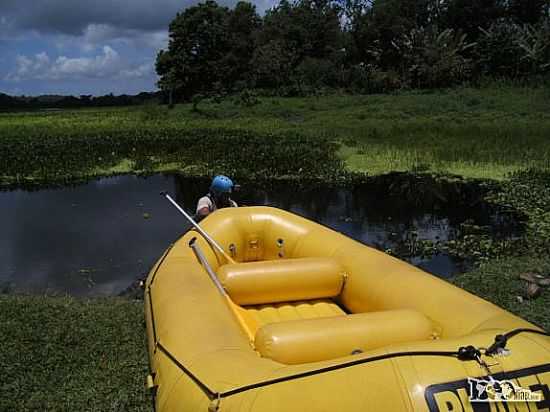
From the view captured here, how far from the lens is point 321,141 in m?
13.7

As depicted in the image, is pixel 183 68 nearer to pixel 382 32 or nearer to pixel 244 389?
pixel 382 32

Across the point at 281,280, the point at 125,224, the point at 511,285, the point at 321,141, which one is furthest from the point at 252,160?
the point at 281,280

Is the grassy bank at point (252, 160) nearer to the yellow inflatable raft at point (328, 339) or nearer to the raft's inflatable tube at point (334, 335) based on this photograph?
the yellow inflatable raft at point (328, 339)

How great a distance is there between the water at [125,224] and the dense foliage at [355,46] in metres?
14.8

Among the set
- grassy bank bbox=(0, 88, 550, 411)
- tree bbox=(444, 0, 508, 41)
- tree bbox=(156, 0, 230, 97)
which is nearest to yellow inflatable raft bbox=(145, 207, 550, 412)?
grassy bank bbox=(0, 88, 550, 411)

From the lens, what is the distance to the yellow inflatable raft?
2.03 meters

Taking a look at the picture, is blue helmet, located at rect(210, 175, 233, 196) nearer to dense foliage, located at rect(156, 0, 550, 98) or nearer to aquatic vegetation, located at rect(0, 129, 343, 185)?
aquatic vegetation, located at rect(0, 129, 343, 185)

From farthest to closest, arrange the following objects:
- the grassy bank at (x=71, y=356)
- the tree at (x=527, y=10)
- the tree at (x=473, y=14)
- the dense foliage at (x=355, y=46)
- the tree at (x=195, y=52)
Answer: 1. the tree at (x=195, y=52)
2. the tree at (x=473, y=14)
3. the tree at (x=527, y=10)
4. the dense foliage at (x=355, y=46)
5. the grassy bank at (x=71, y=356)

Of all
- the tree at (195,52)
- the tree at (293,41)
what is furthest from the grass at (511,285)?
the tree at (195,52)

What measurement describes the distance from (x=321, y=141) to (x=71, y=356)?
35.2 ft

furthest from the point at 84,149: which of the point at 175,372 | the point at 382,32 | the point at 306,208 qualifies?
the point at 382,32

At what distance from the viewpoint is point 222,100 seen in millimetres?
25297

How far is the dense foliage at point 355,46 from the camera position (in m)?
22.8

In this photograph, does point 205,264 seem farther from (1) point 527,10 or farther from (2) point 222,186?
(1) point 527,10
